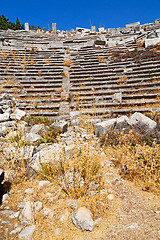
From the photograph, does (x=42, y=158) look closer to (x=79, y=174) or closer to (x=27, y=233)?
(x=79, y=174)

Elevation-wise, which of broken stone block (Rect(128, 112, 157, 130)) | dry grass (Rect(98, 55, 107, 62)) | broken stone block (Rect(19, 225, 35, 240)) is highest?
dry grass (Rect(98, 55, 107, 62))

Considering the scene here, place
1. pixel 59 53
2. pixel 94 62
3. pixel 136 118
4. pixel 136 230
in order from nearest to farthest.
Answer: pixel 136 230 → pixel 136 118 → pixel 94 62 → pixel 59 53

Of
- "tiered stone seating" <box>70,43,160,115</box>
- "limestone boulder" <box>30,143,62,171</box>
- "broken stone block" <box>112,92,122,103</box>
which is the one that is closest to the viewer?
"limestone boulder" <box>30,143,62,171</box>

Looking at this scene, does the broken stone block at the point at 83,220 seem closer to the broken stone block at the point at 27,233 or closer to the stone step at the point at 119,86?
the broken stone block at the point at 27,233

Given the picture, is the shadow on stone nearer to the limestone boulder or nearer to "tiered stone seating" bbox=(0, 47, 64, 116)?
the limestone boulder

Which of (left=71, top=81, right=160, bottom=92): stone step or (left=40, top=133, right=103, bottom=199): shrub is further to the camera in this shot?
(left=71, top=81, right=160, bottom=92): stone step

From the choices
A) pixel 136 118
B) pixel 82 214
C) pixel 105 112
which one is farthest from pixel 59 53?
pixel 82 214

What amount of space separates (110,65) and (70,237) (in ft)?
38.1

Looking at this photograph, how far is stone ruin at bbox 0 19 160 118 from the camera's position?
7559mm

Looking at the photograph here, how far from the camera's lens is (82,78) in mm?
10070

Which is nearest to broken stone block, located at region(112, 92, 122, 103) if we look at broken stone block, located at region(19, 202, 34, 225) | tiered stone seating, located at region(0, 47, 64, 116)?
tiered stone seating, located at region(0, 47, 64, 116)

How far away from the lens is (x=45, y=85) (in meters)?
9.41

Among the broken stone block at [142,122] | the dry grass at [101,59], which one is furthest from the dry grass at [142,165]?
the dry grass at [101,59]

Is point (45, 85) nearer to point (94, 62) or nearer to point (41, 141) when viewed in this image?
point (94, 62)
